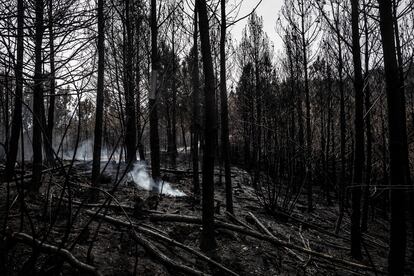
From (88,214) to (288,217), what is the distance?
5.73m

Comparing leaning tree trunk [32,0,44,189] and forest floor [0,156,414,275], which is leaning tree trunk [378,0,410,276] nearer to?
forest floor [0,156,414,275]

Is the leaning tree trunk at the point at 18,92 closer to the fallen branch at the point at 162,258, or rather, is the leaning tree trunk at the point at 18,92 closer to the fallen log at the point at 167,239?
the fallen log at the point at 167,239

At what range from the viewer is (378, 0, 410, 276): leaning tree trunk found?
11.5 feet

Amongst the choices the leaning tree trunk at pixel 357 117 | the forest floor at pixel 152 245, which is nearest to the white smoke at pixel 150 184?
the forest floor at pixel 152 245

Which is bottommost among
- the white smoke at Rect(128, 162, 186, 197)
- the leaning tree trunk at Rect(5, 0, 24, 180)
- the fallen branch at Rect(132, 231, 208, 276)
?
the fallen branch at Rect(132, 231, 208, 276)

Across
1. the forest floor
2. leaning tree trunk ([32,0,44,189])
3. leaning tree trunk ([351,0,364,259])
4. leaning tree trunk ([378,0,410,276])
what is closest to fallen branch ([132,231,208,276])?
the forest floor

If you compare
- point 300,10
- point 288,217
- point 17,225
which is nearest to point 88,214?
point 17,225

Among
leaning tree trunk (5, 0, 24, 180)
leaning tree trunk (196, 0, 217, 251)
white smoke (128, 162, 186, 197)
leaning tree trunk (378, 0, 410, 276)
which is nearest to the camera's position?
leaning tree trunk (5, 0, 24, 180)

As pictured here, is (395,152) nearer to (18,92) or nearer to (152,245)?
(152,245)

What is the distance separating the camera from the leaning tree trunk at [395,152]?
3.52 metres

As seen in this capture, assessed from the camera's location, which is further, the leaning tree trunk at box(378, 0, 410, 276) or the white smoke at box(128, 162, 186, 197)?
the white smoke at box(128, 162, 186, 197)

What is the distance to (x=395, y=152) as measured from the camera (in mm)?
3580

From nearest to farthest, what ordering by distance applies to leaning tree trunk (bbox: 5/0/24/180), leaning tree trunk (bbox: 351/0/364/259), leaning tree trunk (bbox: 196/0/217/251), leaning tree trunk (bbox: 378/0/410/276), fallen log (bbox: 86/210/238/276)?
leaning tree trunk (bbox: 5/0/24/180)
leaning tree trunk (bbox: 378/0/410/276)
fallen log (bbox: 86/210/238/276)
leaning tree trunk (bbox: 196/0/217/251)
leaning tree trunk (bbox: 351/0/364/259)

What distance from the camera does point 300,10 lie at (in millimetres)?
13688
